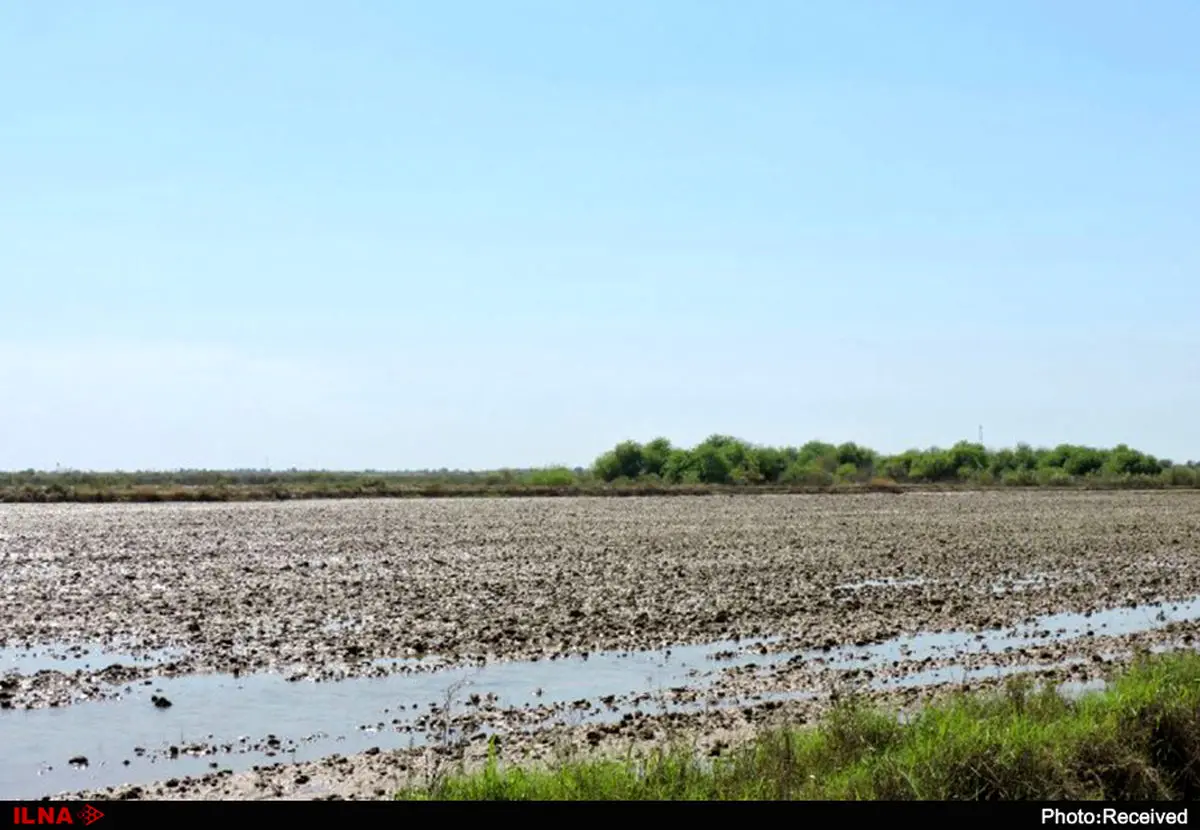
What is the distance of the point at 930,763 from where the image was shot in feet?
29.8

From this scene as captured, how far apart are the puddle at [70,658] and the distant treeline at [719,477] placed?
48.0 m

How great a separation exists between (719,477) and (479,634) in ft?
258

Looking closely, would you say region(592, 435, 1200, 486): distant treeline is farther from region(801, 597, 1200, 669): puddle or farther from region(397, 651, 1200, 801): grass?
region(397, 651, 1200, 801): grass

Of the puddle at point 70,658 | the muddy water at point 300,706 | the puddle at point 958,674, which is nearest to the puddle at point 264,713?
the muddy water at point 300,706

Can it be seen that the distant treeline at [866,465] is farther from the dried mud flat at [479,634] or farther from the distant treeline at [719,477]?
the dried mud flat at [479,634]

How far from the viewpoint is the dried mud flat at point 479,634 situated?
11.9 m

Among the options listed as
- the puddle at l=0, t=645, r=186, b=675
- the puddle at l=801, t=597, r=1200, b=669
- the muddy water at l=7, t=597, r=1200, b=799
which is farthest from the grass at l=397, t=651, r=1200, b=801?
the puddle at l=0, t=645, r=186, b=675

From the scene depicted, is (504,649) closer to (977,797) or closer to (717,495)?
(977,797)

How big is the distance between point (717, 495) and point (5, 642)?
5852 cm

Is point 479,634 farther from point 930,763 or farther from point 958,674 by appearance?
point 930,763

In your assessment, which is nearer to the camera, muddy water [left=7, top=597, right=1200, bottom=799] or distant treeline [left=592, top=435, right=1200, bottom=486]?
muddy water [left=7, top=597, right=1200, bottom=799]

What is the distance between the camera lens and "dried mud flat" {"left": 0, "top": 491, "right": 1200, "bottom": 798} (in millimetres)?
11852
